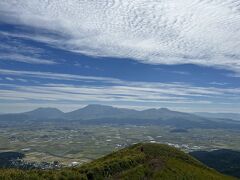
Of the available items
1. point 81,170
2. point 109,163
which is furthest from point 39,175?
point 109,163

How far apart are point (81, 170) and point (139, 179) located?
2178cm

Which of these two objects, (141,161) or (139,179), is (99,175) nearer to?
(139,179)

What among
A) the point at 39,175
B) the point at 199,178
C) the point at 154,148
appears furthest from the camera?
the point at 154,148

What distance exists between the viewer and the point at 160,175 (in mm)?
133500

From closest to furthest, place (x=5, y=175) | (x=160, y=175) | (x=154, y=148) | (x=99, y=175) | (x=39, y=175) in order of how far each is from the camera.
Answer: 1. (x=5, y=175)
2. (x=39, y=175)
3. (x=99, y=175)
4. (x=160, y=175)
5. (x=154, y=148)

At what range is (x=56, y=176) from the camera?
106 m

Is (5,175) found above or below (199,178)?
above

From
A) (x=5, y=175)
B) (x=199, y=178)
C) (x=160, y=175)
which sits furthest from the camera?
(x=199, y=178)

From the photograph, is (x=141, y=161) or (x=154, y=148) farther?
(x=154, y=148)

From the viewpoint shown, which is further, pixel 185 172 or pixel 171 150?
pixel 171 150

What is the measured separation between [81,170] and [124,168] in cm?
2089

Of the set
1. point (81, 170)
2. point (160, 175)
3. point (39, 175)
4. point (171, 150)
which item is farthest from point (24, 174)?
point (171, 150)

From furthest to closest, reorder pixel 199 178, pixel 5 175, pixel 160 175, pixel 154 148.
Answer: pixel 154 148
pixel 199 178
pixel 160 175
pixel 5 175

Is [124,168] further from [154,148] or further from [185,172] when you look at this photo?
[154,148]
